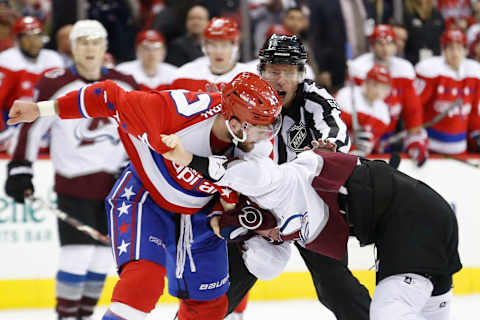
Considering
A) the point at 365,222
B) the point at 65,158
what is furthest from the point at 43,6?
the point at 365,222

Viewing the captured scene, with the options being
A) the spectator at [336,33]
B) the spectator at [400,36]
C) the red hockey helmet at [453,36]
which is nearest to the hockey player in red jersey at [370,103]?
the spectator at [336,33]

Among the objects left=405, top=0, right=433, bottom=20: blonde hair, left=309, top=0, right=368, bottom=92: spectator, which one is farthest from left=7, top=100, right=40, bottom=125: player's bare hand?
left=405, top=0, right=433, bottom=20: blonde hair

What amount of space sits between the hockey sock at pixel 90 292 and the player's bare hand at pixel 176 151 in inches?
73.6

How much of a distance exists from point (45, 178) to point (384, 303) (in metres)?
2.81

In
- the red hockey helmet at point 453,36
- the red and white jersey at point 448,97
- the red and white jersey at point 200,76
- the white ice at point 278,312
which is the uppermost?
the red and white jersey at point 200,76

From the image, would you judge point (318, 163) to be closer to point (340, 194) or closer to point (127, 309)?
point (340, 194)

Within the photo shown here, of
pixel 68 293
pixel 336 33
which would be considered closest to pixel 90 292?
pixel 68 293

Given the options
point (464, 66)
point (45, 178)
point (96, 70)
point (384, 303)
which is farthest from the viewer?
point (464, 66)

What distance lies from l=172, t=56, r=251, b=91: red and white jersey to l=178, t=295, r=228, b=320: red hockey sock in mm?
1406

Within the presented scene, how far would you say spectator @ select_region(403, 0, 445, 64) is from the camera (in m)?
6.51

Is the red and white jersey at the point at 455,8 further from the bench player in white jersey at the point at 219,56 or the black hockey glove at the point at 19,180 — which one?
the black hockey glove at the point at 19,180

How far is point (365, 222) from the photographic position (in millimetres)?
2695

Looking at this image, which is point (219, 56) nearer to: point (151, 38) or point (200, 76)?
point (200, 76)

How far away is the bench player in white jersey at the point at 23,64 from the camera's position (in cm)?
543
